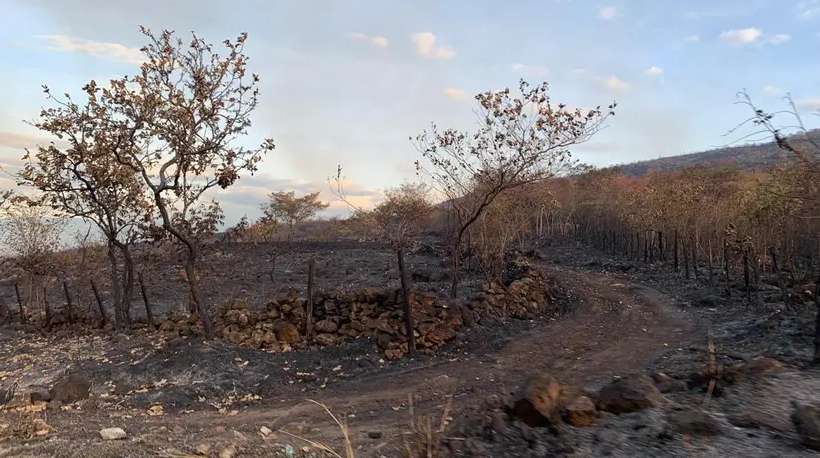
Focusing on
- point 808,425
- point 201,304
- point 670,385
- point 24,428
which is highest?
point 201,304

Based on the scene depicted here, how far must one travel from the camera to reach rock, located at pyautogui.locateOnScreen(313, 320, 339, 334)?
10094 mm

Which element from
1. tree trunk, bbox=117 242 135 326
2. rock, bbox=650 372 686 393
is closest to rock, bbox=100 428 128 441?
rock, bbox=650 372 686 393

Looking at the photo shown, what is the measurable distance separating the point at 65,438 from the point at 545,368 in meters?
6.77

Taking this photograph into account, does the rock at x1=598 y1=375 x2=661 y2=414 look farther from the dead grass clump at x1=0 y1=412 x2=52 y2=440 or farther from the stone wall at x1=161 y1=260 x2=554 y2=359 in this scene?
the dead grass clump at x1=0 y1=412 x2=52 y2=440

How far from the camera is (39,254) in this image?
17406 mm

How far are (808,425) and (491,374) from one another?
16.7ft

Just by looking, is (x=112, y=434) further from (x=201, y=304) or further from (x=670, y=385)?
(x=670, y=385)

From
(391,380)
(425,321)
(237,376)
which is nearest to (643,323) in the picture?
(425,321)

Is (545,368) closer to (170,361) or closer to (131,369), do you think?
(170,361)

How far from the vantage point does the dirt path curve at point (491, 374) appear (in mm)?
6406

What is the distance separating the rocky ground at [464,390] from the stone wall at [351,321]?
368 mm

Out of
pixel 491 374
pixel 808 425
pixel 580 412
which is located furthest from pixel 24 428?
pixel 808 425

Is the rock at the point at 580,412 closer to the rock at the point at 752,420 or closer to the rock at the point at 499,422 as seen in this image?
the rock at the point at 499,422

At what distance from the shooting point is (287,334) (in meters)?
9.95
